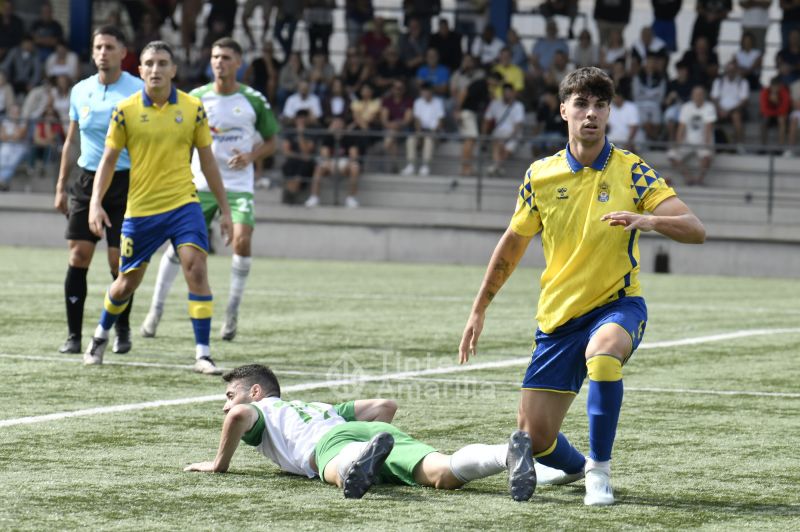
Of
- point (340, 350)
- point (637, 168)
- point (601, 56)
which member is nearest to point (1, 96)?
point (601, 56)

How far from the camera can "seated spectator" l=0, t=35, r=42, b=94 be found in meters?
26.8

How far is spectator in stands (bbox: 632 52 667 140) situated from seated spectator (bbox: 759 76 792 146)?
1.59 meters

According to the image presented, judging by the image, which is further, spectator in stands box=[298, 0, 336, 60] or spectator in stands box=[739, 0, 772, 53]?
spectator in stands box=[298, 0, 336, 60]

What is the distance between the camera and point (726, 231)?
22.9 meters

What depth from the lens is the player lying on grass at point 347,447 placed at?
538 centimetres

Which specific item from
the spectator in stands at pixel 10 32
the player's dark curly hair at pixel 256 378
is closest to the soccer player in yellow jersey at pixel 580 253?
the player's dark curly hair at pixel 256 378

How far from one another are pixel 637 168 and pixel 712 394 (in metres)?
3.45

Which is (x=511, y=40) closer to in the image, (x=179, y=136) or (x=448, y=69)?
(x=448, y=69)

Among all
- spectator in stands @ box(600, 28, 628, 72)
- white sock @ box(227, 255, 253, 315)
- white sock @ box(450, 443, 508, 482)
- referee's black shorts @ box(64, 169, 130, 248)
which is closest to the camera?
white sock @ box(450, 443, 508, 482)

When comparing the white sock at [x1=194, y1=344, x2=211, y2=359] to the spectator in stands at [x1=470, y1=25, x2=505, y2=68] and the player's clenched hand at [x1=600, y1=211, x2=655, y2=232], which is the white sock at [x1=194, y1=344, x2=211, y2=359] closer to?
the player's clenched hand at [x1=600, y1=211, x2=655, y2=232]

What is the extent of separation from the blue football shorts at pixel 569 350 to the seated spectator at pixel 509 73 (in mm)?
18978

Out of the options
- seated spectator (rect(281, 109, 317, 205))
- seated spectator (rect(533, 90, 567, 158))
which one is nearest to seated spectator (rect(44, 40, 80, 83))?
seated spectator (rect(281, 109, 317, 205))

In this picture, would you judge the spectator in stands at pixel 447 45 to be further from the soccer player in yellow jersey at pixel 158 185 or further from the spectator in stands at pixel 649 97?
the soccer player in yellow jersey at pixel 158 185

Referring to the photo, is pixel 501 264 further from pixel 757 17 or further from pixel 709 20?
pixel 757 17
